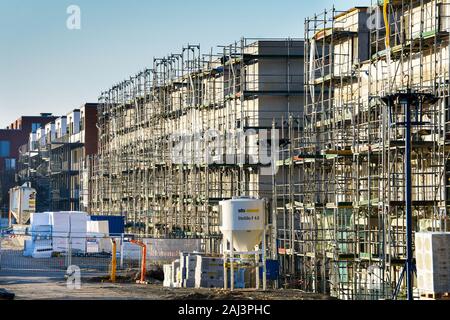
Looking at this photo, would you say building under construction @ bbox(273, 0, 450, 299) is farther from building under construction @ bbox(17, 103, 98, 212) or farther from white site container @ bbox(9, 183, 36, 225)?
building under construction @ bbox(17, 103, 98, 212)

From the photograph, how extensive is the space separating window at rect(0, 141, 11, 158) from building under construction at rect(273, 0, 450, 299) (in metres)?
93.7

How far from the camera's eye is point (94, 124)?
311 ft

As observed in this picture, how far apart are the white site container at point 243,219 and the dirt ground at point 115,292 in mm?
1890

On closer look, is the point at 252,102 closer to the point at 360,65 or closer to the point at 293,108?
the point at 293,108

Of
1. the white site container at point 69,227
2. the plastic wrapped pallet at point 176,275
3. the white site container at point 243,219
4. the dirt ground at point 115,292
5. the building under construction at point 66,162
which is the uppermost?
the building under construction at point 66,162

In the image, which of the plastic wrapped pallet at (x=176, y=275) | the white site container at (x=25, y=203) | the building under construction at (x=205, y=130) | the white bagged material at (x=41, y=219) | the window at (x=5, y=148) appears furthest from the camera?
the window at (x=5, y=148)

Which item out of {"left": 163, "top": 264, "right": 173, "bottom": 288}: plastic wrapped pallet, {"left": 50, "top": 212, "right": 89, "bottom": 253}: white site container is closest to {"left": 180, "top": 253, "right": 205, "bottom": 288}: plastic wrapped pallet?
{"left": 163, "top": 264, "right": 173, "bottom": 288}: plastic wrapped pallet

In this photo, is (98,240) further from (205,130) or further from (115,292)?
(115,292)

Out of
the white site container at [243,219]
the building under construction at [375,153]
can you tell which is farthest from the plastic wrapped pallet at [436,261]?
the white site container at [243,219]

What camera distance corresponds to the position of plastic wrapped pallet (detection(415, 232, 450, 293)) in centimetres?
2666

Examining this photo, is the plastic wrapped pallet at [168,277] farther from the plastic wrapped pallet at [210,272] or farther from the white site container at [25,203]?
the white site container at [25,203]

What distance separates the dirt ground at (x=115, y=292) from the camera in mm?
Result: 34406

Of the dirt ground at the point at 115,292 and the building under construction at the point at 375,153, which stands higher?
the building under construction at the point at 375,153

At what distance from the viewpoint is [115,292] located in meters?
38.2
